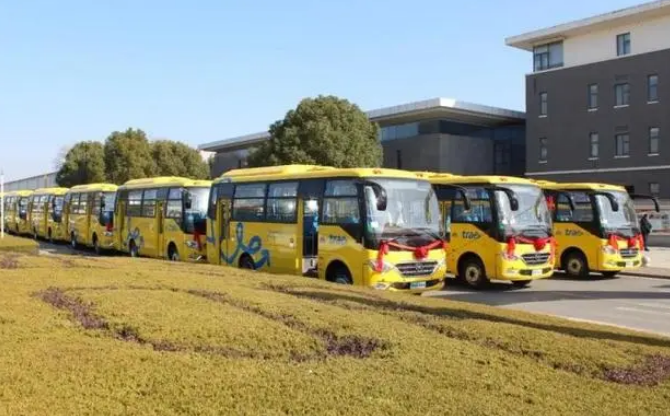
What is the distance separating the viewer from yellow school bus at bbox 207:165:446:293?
41.9ft

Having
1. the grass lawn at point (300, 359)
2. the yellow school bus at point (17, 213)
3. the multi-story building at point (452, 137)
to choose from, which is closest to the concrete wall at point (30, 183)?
the yellow school bus at point (17, 213)

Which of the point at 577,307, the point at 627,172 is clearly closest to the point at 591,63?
the point at 627,172

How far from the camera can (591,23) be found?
1682 inches

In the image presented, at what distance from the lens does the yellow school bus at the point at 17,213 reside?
39.2m

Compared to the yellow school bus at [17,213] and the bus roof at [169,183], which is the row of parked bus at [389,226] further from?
the yellow school bus at [17,213]

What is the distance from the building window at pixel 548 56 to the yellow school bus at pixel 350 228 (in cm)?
3438

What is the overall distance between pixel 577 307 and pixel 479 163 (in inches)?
1408

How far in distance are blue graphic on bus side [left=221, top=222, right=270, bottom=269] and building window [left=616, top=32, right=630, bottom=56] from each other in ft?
111

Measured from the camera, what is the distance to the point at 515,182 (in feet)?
52.5

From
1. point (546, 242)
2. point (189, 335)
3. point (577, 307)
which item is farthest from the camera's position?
point (546, 242)

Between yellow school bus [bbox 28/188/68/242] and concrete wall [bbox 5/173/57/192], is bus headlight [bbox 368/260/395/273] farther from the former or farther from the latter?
concrete wall [bbox 5/173/57/192]

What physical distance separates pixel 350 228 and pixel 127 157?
40.1 metres

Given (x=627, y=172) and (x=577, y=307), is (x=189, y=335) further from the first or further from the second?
(x=627, y=172)

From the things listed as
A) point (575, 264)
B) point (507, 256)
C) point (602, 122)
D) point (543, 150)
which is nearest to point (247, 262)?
point (507, 256)
